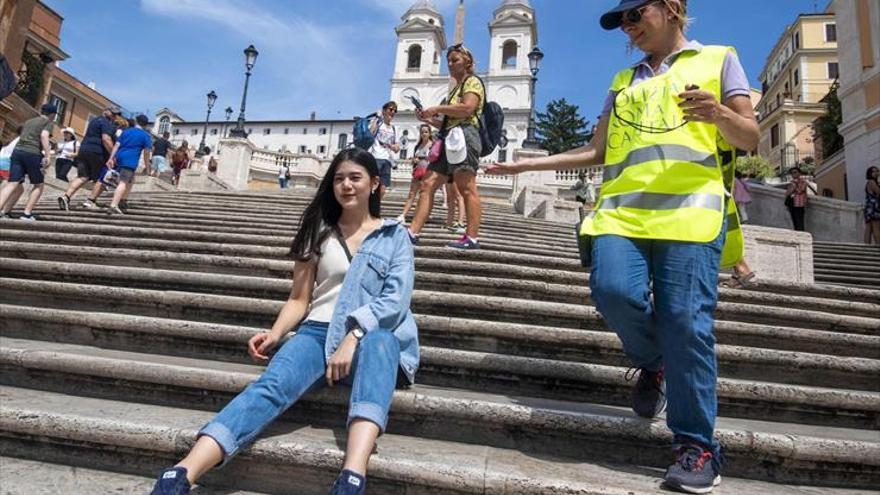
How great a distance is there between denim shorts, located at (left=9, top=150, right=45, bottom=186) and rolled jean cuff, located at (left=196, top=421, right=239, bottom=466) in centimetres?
669

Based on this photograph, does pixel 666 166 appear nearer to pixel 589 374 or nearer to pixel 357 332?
pixel 589 374

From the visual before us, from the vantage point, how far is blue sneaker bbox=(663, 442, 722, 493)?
2.00 metres

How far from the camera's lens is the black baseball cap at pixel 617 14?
7.61 feet

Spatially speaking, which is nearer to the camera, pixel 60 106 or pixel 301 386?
pixel 301 386

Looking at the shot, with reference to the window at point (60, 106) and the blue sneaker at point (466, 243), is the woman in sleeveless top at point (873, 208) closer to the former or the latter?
the blue sneaker at point (466, 243)

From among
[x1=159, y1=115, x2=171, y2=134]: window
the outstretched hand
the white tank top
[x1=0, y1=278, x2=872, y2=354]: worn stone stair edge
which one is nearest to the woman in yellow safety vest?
the outstretched hand

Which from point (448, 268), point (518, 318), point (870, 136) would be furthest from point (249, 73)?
point (870, 136)

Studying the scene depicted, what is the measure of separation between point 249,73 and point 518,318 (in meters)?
17.9

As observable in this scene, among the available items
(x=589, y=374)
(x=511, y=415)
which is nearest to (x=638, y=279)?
(x=511, y=415)

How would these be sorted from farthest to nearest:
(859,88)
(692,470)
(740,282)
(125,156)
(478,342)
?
1. (859,88)
2. (125,156)
3. (740,282)
4. (478,342)
5. (692,470)

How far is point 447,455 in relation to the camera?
7.51 ft

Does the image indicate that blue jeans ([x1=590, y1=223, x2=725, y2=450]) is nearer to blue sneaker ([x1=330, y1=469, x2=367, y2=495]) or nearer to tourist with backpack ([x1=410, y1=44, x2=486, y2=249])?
blue sneaker ([x1=330, y1=469, x2=367, y2=495])

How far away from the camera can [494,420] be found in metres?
2.53

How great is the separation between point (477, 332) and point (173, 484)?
2083 millimetres
